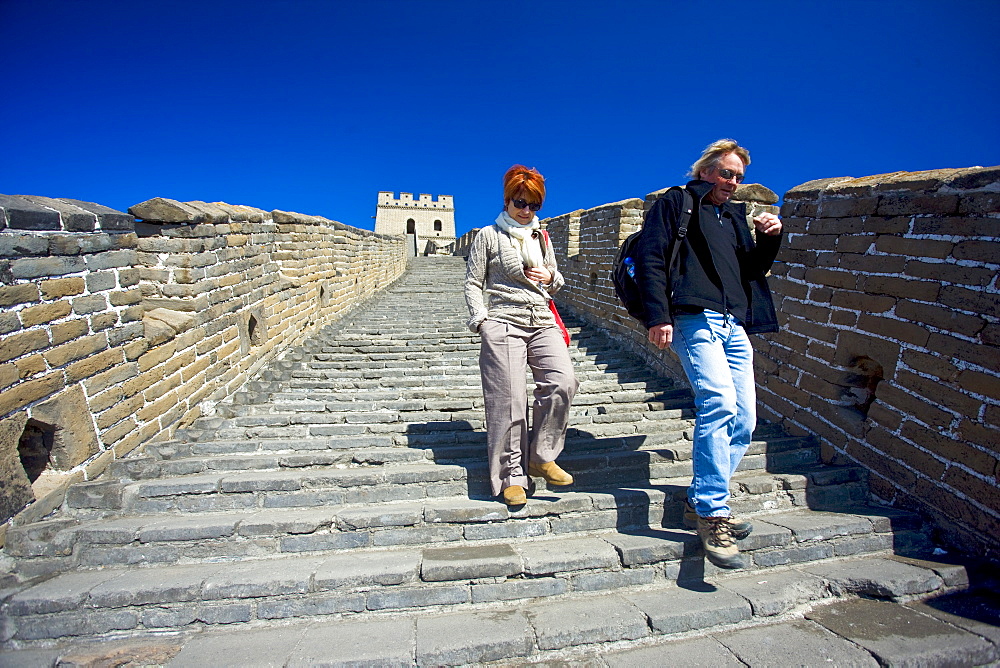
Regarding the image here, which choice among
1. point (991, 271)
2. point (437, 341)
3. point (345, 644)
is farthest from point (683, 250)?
point (437, 341)

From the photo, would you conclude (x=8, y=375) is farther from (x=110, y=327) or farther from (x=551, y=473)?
(x=551, y=473)

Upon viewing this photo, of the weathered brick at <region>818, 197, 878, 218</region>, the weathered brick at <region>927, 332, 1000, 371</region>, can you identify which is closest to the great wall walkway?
the weathered brick at <region>927, 332, 1000, 371</region>

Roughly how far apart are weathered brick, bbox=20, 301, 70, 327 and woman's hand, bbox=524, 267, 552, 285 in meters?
2.71

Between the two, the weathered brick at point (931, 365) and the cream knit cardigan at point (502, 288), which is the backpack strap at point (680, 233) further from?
the weathered brick at point (931, 365)

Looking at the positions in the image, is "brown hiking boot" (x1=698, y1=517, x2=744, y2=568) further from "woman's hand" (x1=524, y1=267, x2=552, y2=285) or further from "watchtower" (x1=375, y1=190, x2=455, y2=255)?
"watchtower" (x1=375, y1=190, x2=455, y2=255)

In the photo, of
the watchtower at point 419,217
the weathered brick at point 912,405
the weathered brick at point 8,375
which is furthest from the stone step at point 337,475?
the watchtower at point 419,217

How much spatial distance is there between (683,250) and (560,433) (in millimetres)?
1275

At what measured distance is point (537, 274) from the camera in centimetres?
305

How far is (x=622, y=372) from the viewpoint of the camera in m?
5.35

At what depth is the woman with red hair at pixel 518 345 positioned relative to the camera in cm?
292

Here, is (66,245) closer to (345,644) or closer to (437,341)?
(345,644)

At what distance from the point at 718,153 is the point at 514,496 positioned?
2.23m

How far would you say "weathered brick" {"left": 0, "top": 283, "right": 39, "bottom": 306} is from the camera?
2.51 metres

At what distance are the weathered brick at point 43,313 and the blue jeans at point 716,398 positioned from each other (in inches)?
137
